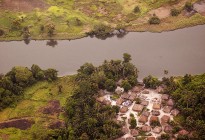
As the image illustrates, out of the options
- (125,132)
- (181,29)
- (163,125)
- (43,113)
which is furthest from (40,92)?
(181,29)

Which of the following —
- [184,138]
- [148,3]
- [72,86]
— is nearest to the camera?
[184,138]

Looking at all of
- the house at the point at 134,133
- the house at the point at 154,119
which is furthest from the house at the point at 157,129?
the house at the point at 134,133

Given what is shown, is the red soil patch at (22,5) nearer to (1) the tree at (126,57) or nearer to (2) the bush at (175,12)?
(1) the tree at (126,57)

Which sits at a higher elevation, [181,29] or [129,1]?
[129,1]

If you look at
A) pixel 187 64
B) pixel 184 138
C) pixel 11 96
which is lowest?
pixel 184 138

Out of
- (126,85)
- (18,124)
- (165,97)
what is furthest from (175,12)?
(18,124)

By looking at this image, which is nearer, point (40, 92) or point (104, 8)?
point (40, 92)

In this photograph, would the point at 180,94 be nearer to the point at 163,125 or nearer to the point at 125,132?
the point at 163,125
